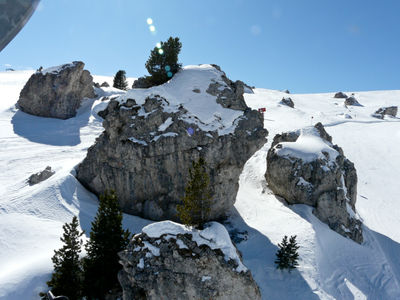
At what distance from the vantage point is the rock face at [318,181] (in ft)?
86.2

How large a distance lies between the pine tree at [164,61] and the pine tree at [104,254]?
835 inches

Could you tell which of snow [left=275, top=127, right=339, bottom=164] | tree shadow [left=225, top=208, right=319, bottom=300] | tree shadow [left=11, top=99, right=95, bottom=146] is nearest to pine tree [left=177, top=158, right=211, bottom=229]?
tree shadow [left=225, top=208, right=319, bottom=300]

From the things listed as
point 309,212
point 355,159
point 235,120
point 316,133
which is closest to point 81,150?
point 235,120

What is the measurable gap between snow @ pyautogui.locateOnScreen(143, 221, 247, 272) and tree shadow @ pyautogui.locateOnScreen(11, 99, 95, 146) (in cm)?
3019

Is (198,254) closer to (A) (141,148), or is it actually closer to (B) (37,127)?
(A) (141,148)

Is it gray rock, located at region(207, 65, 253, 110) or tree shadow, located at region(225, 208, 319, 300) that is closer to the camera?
tree shadow, located at region(225, 208, 319, 300)

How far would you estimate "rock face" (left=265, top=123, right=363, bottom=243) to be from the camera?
2628 cm

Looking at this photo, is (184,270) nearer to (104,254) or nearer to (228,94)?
(104,254)

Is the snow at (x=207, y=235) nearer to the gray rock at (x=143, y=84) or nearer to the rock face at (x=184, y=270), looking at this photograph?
the rock face at (x=184, y=270)

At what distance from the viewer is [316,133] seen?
112 ft

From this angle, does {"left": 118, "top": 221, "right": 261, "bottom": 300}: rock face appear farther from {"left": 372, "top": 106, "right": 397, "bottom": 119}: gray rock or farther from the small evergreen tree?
{"left": 372, "top": 106, "right": 397, "bottom": 119}: gray rock

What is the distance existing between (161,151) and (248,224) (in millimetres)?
11623

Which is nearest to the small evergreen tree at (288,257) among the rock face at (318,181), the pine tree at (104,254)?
the rock face at (318,181)

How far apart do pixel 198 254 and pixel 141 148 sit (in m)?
13.4
